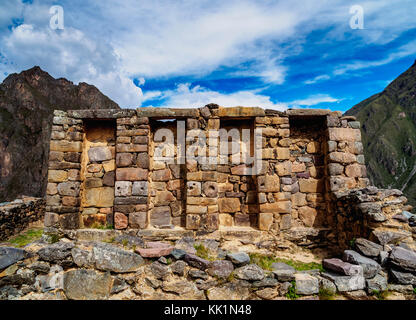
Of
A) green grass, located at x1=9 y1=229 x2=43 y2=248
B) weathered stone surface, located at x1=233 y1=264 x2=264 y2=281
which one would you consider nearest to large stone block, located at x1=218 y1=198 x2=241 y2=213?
weathered stone surface, located at x1=233 y1=264 x2=264 y2=281

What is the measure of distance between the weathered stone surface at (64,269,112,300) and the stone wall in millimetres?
7379

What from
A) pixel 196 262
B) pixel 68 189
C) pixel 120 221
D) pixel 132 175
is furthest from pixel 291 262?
pixel 68 189

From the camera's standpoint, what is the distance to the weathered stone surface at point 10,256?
372cm

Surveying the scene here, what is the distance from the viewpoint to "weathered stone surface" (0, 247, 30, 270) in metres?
3.72

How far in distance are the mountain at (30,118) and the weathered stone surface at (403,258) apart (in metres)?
44.7

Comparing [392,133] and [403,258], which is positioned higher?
[392,133]

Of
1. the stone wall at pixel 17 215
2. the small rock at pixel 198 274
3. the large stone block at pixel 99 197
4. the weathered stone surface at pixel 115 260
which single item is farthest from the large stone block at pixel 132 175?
the stone wall at pixel 17 215

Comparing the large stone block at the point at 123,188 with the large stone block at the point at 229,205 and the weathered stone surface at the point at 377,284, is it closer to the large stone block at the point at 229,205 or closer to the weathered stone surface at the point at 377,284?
the large stone block at the point at 229,205

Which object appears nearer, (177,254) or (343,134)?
(177,254)

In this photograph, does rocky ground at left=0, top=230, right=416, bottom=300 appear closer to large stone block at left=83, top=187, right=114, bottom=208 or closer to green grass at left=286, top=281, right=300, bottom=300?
green grass at left=286, top=281, right=300, bottom=300

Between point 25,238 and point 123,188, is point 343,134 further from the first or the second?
point 25,238

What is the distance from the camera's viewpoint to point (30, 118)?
4669cm

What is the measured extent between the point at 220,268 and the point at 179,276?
68 cm

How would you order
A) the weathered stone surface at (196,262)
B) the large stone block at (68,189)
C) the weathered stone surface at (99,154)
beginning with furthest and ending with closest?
the weathered stone surface at (99,154)
the large stone block at (68,189)
the weathered stone surface at (196,262)
